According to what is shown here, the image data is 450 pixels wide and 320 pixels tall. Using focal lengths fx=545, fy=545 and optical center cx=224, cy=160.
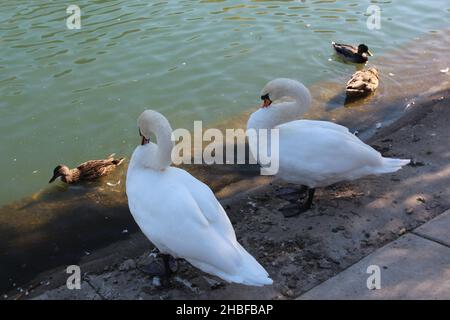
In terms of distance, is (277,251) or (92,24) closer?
(277,251)

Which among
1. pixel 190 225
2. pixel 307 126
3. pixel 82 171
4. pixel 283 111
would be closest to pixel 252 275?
pixel 190 225

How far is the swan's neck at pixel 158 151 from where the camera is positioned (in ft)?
15.2

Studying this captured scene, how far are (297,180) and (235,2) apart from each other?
27.5ft

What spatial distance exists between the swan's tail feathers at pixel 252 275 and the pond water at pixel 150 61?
159 inches

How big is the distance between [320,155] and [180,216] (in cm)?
174

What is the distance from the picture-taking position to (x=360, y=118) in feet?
27.9

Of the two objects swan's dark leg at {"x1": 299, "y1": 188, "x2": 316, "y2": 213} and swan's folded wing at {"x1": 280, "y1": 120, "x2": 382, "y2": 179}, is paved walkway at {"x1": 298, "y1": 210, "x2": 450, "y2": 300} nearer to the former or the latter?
swan's folded wing at {"x1": 280, "y1": 120, "x2": 382, "y2": 179}

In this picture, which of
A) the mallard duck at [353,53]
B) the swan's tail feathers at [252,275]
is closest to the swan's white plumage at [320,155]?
the swan's tail feathers at [252,275]

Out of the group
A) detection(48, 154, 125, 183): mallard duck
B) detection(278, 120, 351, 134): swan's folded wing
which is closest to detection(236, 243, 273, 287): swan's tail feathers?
detection(278, 120, 351, 134): swan's folded wing

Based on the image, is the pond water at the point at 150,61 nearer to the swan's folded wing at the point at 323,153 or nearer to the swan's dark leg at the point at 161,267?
the swan's dark leg at the point at 161,267

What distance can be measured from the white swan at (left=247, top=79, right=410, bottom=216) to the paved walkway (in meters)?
0.87

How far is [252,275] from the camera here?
12.8 feet
